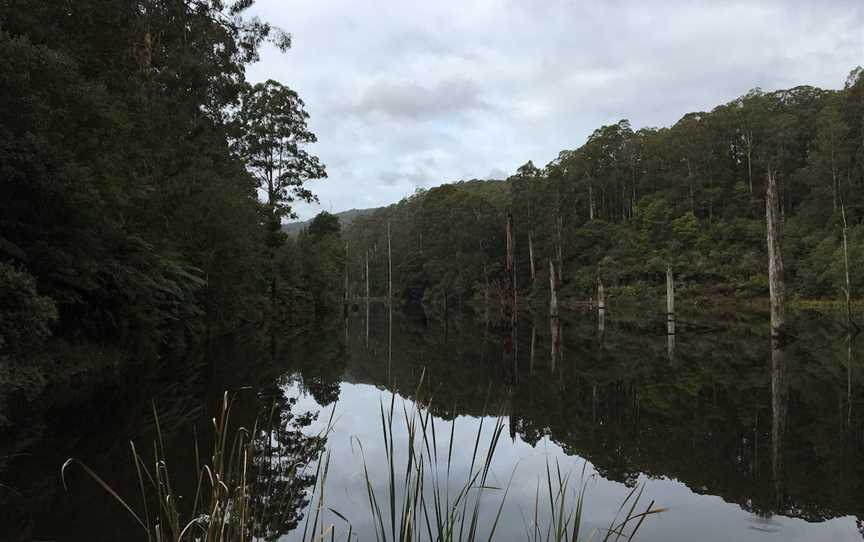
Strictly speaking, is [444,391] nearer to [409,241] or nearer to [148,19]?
[148,19]

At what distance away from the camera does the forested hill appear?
38.5 m

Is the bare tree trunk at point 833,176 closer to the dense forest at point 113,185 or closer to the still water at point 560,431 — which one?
the still water at point 560,431

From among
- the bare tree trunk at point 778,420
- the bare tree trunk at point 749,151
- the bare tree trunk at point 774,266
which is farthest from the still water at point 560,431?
the bare tree trunk at point 749,151

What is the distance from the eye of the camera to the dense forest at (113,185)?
27.7 feet

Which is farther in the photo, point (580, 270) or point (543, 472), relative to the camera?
point (580, 270)

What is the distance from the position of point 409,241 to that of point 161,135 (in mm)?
61200

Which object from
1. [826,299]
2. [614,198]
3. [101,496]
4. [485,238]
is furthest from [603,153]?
[101,496]

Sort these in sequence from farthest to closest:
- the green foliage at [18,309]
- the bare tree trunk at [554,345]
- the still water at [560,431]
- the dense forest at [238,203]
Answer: the bare tree trunk at [554,345]
the dense forest at [238,203]
the green foliage at [18,309]
the still water at [560,431]

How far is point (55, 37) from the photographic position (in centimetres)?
1069

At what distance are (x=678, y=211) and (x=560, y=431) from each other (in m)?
49.3

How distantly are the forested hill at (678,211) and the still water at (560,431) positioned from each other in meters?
23.1

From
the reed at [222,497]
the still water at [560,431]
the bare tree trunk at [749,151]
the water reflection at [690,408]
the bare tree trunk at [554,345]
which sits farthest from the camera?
the bare tree trunk at [749,151]

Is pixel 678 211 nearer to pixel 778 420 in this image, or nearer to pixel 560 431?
pixel 778 420

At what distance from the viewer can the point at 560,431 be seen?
668cm
